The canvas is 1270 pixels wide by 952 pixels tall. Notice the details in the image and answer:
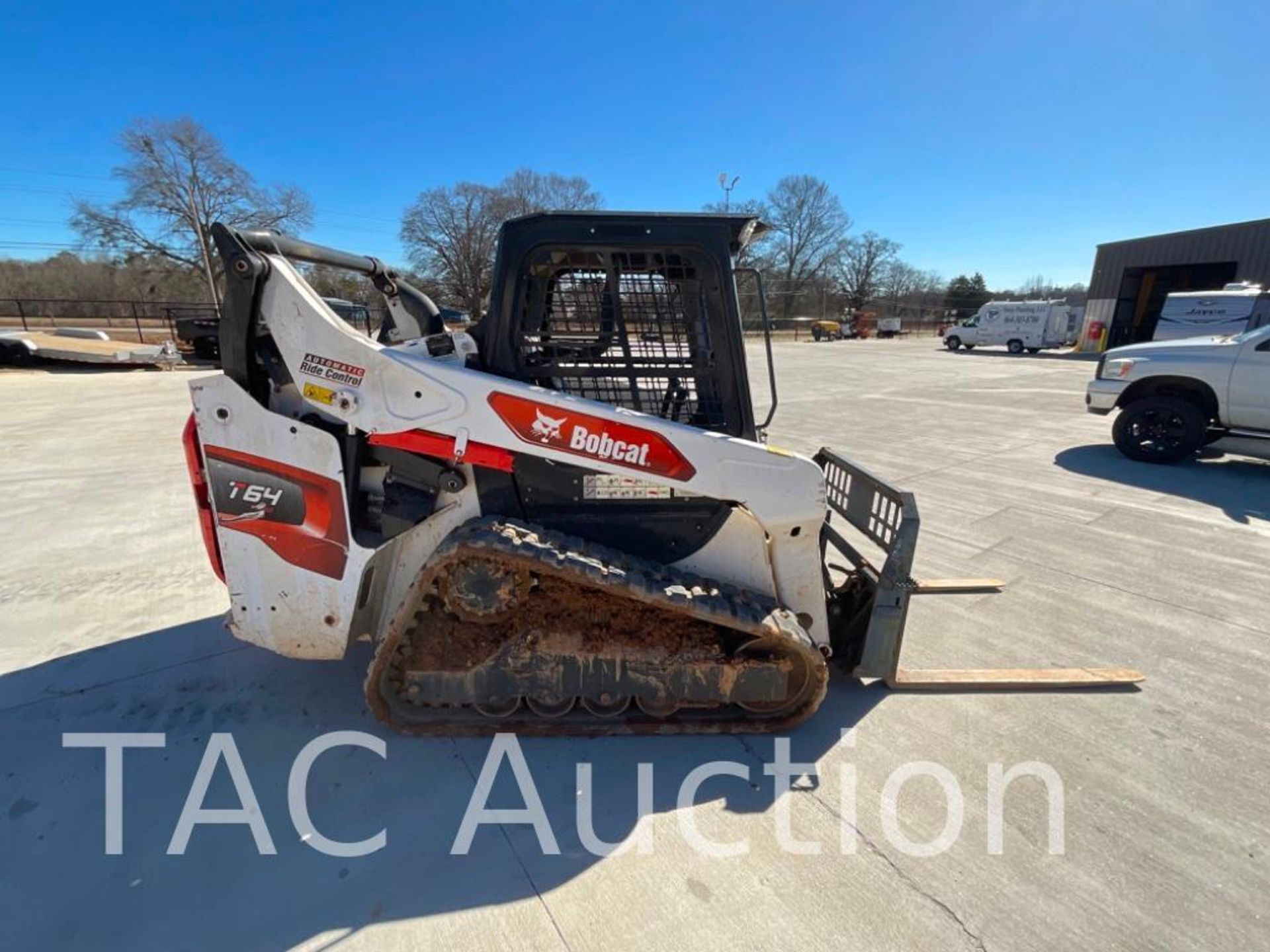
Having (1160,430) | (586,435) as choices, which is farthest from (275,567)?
(1160,430)

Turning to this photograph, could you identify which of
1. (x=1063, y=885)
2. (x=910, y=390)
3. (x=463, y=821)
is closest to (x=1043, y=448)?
(x=910, y=390)

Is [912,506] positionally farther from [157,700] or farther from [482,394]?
[157,700]

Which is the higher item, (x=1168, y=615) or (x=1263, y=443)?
(x=1263, y=443)

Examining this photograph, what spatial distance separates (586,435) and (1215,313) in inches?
1067

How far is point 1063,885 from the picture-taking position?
1.76m

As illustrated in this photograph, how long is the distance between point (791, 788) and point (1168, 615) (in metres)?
3.03

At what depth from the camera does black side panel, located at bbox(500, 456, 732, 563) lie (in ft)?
7.75

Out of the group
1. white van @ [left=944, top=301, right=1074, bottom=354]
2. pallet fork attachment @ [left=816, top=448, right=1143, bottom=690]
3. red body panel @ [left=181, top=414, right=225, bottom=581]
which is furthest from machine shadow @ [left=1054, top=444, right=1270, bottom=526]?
white van @ [left=944, top=301, right=1074, bottom=354]

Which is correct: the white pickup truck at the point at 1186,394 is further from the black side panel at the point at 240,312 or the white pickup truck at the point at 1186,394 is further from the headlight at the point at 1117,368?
the black side panel at the point at 240,312

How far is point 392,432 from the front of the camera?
2186mm

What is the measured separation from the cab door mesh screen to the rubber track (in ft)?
2.30

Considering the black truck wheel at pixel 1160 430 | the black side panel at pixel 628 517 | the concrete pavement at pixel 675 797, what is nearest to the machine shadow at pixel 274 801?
the concrete pavement at pixel 675 797

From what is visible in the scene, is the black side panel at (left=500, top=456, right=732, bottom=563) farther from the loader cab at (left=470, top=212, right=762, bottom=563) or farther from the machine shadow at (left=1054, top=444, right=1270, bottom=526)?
the machine shadow at (left=1054, top=444, right=1270, bottom=526)

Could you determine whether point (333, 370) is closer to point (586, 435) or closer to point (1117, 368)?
point (586, 435)
